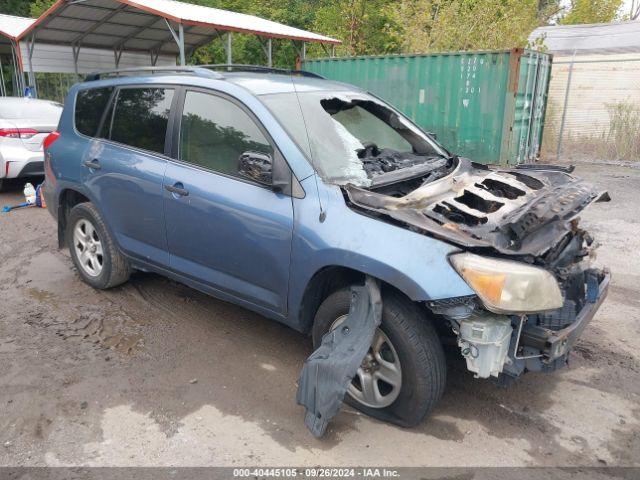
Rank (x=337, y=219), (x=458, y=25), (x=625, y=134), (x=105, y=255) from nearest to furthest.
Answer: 1. (x=337, y=219)
2. (x=105, y=255)
3. (x=625, y=134)
4. (x=458, y=25)

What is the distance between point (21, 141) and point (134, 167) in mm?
5450

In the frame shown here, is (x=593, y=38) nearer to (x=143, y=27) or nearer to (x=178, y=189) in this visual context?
(x=143, y=27)

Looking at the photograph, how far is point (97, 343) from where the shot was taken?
13.1ft

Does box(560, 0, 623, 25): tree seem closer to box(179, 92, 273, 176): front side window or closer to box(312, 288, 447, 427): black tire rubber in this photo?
box(179, 92, 273, 176): front side window

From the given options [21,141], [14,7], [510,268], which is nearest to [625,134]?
[510,268]

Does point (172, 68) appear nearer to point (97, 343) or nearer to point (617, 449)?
point (97, 343)

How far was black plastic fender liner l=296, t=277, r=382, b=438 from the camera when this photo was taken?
2811mm

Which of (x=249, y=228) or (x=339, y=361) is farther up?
(x=249, y=228)

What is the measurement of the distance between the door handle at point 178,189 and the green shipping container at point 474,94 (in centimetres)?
763

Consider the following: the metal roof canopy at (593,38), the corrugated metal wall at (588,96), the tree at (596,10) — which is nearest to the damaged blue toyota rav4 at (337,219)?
the corrugated metal wall at (588,96)

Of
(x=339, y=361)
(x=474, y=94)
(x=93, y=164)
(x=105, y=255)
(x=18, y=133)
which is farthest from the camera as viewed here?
(x=474, y=94)

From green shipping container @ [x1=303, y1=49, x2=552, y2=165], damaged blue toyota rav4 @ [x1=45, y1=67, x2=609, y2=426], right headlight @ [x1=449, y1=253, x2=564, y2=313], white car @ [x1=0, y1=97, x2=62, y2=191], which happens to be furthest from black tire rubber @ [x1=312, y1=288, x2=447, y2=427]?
green shipping container @ [x1=303, y1=49, x2=552, y2=165]

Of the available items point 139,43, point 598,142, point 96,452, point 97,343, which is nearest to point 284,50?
point 139,43

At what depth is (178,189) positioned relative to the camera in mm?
3715
